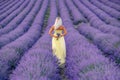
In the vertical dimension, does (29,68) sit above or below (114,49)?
above

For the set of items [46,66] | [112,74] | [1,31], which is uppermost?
[112,74]

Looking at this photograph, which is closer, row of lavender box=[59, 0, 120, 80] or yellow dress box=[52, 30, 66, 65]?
row of lavender box=[59, 0, 120, 80]

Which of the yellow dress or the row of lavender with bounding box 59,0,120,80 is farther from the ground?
the row of lavender with bounding box 59,0,120,80

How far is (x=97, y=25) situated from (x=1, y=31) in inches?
163

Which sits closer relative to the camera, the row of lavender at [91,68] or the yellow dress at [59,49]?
the row of lavender at [91,68]

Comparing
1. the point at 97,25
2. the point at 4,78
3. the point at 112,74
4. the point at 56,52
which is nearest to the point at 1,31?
the point at 97,25

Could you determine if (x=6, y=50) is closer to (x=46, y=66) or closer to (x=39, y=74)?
(x=46, y=66)

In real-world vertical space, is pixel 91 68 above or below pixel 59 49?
above

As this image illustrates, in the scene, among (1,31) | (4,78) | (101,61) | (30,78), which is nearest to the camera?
(30,78)

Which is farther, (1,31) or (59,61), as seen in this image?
(1,31)

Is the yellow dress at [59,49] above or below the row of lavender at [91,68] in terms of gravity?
below

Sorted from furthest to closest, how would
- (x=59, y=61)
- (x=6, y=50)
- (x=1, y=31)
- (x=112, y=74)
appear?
(x=1, y=31)
(x=6, y=50)
(x=59, y=61)
(x=112, y=74)

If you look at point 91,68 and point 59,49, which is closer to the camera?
point 91,68

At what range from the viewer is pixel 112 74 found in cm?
376
